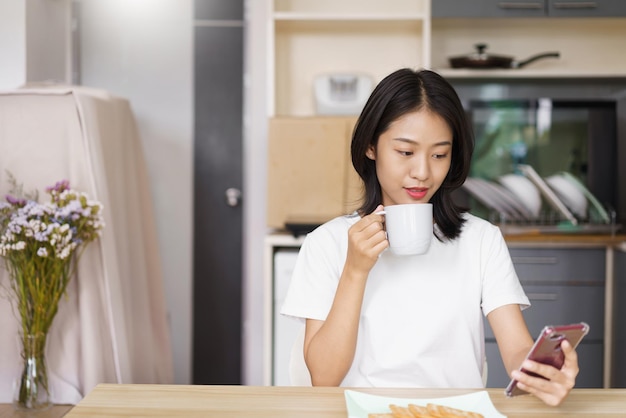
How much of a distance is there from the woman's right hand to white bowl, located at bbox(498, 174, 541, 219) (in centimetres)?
204

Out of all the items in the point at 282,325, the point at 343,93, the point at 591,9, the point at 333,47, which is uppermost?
the point at 591,9

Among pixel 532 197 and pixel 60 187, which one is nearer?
pixel 60 187

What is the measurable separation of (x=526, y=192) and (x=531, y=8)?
28.9 inches

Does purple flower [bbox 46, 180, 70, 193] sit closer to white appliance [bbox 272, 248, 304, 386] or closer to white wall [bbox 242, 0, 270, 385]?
white appliance [bbox 272, 248, 304, 386]

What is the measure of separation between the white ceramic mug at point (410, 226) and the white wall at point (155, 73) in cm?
240

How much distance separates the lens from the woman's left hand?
109cm

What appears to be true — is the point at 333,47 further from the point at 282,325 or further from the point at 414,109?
the point at 414,109

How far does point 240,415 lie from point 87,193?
1.43 m

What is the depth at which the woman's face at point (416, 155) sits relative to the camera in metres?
1.41

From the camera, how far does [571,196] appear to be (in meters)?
3.26

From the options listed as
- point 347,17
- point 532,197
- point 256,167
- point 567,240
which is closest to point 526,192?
point 532,197

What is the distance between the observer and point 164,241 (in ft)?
11.7

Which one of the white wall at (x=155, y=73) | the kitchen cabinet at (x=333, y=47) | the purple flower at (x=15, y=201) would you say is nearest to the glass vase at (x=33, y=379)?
the purple flower at (x=15, y=201)

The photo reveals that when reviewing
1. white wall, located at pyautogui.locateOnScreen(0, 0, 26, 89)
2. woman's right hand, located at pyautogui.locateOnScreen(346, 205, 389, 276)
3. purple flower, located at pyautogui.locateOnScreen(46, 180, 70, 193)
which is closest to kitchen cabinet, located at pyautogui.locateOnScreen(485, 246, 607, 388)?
purple flower, located at pyautogui.locateOnScreen(46, 180, 70, 193)
